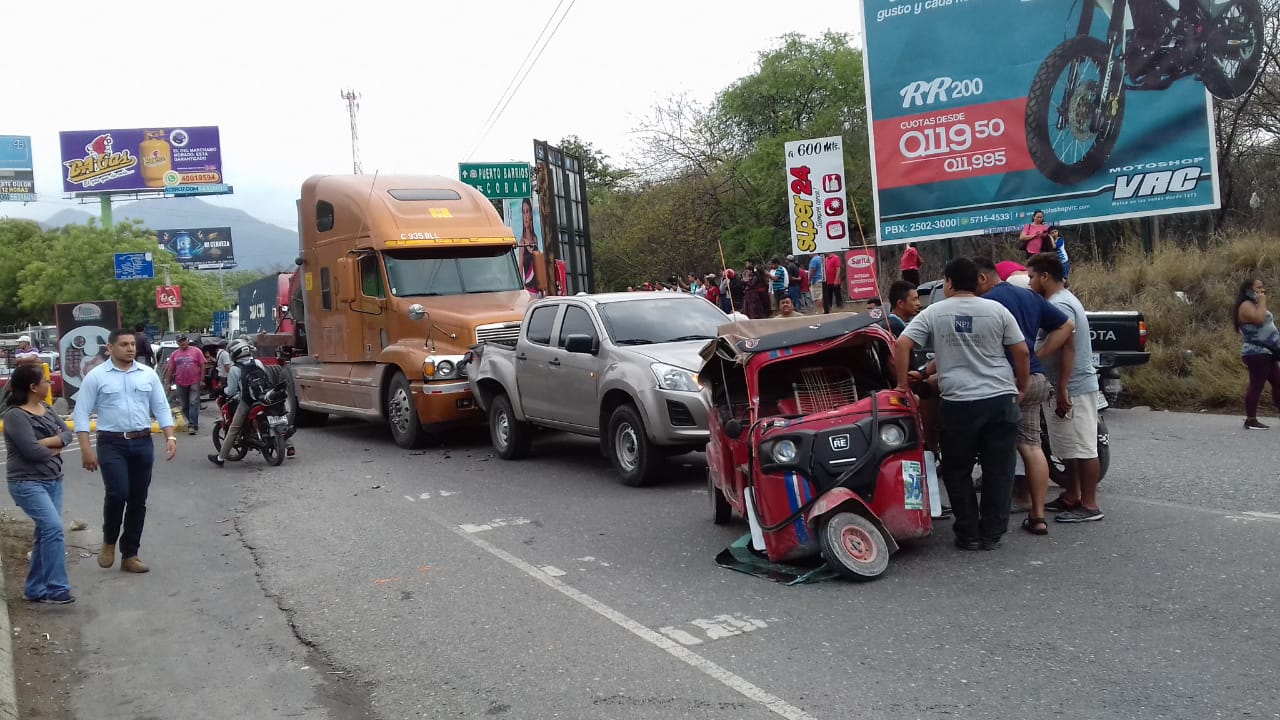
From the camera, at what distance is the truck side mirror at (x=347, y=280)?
14383mm

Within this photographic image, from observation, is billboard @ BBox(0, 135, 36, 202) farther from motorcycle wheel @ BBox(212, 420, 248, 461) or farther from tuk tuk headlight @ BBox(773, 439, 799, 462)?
tuk tuk headlight @ BBox(773, 439, 799, 462)

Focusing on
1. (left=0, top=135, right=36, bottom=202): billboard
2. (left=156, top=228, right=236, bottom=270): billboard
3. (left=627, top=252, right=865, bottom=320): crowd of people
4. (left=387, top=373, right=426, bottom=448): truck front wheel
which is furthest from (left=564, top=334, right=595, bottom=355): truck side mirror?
(left=156, top=228, right=236, bottom=270): billboard

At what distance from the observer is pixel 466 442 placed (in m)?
14.4

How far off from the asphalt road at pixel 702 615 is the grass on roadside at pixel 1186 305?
4.56 meters

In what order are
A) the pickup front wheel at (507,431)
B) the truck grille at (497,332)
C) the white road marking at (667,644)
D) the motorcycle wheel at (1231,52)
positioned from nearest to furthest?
the white road marking at (667,644) → the pickup front wheel at (507,431) → the truck grille at (497,332) → the motorcycle wheel at (1231,52)

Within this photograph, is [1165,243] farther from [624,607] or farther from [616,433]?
[624,607]

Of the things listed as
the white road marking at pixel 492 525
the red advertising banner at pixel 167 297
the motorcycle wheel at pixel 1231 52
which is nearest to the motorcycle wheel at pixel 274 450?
the white road marking at pixel 492 525

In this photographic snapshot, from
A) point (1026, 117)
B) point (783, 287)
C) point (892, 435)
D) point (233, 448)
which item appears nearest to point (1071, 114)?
point (1026, 117)

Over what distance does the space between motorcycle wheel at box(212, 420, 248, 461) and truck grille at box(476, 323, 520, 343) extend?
342 centimetres

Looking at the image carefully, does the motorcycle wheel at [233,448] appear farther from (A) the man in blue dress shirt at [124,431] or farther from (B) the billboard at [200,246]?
(B) the billboard at [200,246]

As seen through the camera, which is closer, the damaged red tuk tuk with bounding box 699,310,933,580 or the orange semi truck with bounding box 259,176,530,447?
the damaged red tuk tuk with bounding box 699,310,933,580

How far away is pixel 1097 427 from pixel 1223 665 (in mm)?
3152

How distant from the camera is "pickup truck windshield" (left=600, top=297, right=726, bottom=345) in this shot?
1080cm

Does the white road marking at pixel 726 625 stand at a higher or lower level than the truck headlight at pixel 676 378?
lower
